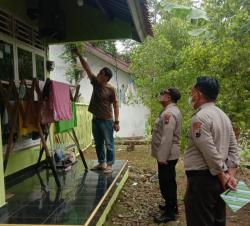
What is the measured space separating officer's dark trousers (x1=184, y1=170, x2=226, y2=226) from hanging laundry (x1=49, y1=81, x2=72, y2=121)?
2826mm

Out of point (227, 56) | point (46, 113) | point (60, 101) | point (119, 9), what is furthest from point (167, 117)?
point (119, 9)

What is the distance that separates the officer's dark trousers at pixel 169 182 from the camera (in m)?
5.59

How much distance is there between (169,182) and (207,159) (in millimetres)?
2245

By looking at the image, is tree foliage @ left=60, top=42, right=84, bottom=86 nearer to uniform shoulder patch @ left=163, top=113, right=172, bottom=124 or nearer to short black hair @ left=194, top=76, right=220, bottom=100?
uniform shoulder patch @ left=163, top=113, right=172, bottom=124

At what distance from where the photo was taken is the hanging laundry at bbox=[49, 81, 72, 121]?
5.77 meters

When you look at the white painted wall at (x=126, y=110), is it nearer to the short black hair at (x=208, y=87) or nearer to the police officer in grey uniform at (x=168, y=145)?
the police officer in grey uniform at (x=168, y=145)

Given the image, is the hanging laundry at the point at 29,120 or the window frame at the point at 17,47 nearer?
the hanging laundry at the point at 29,120

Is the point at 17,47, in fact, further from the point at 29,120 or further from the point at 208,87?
the point at 208,87

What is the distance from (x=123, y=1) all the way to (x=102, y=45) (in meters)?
11.0

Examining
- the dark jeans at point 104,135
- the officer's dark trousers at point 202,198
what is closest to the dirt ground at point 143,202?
the dark jeans at point 104,135

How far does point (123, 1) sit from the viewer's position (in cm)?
641

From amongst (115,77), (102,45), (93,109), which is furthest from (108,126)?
(115,77)

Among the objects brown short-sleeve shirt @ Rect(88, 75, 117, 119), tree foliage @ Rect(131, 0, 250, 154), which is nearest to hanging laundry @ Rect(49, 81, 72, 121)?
brown short-sleeve shirt @ Rect(88, 75, 117, 119)

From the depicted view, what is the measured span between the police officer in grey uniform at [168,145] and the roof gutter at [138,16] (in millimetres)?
1274
